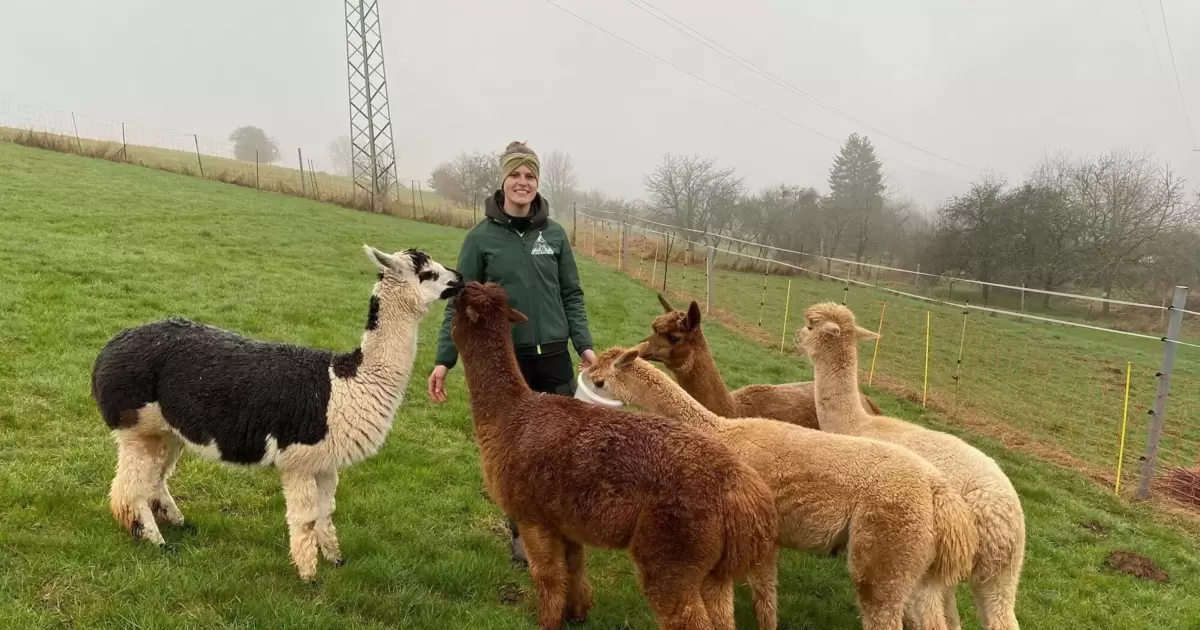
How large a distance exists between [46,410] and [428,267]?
378cm

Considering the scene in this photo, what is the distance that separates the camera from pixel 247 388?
130 inches

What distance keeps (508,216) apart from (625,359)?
1.11 metres

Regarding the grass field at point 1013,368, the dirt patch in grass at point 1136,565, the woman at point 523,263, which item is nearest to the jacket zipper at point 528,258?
the woman at point 523,263

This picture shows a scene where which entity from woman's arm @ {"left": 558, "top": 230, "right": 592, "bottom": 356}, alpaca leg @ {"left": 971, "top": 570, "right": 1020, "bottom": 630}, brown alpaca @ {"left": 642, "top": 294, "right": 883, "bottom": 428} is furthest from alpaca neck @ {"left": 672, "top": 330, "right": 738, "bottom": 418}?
alpaca leg @ {"left": 971, "top": 570, "right": 1020, "bottom": 630}

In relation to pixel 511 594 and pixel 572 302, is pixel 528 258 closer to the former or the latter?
pixel 572 302

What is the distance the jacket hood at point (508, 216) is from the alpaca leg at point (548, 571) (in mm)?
1710

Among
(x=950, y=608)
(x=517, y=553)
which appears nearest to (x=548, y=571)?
(x=517, y=553)

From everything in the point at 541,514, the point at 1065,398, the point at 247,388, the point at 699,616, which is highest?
the point at 247,388

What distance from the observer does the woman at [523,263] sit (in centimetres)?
362

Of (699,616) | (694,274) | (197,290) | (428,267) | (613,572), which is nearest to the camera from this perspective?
(699,616)

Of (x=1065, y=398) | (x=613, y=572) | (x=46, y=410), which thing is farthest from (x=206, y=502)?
(x=1065, y=398)

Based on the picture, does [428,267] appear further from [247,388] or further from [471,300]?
[247,388]

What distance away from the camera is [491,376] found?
10.7 ft

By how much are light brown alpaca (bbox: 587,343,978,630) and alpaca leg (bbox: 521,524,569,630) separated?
1.10 meters
